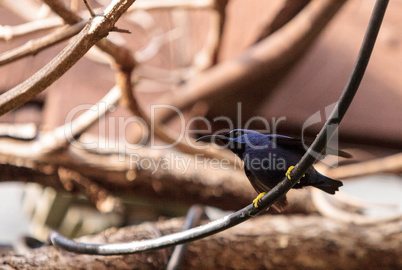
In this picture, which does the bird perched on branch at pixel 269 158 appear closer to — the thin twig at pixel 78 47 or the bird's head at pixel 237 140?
the bird's head at pixel 237 140

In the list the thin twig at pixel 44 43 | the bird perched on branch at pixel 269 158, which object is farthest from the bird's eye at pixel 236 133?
the thin twig at pixel 44 43

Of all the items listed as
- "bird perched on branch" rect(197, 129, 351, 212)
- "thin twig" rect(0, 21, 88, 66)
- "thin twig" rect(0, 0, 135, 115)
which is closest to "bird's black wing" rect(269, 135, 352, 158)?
"bird perched on branch" rect(197, 129, 351, 212)

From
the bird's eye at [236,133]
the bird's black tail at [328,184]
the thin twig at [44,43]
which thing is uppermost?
the thin twig at [44,43]

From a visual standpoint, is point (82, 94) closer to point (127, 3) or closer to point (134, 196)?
point (134, 196)

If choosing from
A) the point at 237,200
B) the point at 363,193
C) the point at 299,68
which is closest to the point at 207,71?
the point at 299,68

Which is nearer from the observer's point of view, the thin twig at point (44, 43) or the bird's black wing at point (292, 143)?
the bird's black wing at point (292, 143)

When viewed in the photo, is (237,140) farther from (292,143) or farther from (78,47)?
(78,47)

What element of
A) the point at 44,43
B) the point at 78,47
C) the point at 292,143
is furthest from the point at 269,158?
the point at 44,43

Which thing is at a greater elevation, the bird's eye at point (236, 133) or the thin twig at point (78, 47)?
the thin twig at point (78, 47)

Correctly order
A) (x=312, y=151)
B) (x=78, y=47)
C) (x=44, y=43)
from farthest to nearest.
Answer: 1. (x=44, y=43)
2. (x=78, y=47)
3. (x=312, y=151)

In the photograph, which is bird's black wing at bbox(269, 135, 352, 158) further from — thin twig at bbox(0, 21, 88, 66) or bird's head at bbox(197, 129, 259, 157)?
thin twig at bbox(0, 21, 88, 66)
